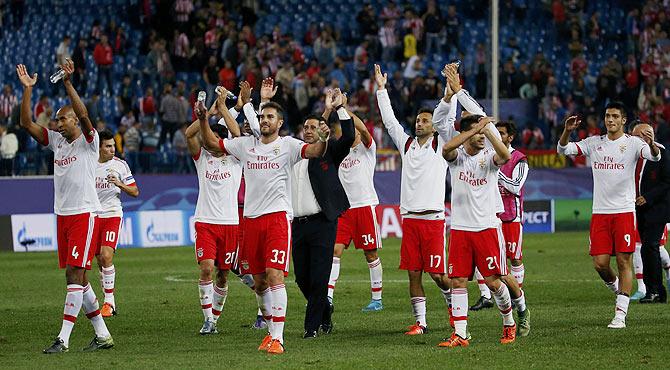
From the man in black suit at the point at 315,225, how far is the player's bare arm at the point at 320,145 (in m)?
1.17

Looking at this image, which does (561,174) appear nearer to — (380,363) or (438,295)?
(438,295)

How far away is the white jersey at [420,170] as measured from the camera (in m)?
15.2

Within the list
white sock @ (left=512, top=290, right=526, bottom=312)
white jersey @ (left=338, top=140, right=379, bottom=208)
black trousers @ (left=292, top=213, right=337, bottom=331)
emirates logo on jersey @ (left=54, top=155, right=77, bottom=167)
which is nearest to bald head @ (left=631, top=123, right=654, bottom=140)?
white sock @ (left=512, top=290, right=526, bottom=312)

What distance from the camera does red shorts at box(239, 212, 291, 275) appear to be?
13.3 metres

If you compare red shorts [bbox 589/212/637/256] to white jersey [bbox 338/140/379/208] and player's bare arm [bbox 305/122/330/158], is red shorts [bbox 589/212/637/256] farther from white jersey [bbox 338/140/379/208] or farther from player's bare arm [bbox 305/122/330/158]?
player's bare arm [bbox 305/122/330/158]

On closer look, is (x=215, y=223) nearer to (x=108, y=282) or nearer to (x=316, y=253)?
(x=316, y=253)

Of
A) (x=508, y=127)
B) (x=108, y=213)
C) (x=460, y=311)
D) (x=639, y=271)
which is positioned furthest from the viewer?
(x=639, y=271)

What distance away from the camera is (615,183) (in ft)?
51.1

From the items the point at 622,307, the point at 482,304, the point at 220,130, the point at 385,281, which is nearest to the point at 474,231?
the point at 622,307

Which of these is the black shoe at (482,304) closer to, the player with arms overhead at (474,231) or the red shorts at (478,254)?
the player with arms overhead at (474,231)

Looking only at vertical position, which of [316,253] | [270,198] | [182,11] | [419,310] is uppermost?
[182,11]

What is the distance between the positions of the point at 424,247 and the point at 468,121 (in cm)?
218

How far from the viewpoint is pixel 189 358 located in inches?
503

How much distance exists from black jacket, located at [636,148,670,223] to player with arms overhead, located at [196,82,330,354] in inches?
268
